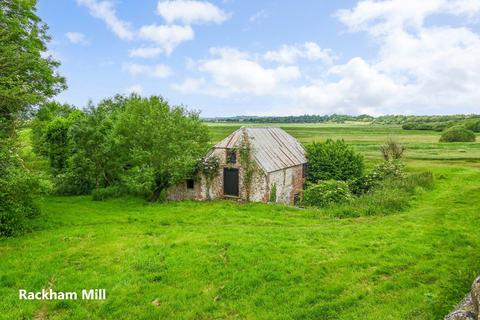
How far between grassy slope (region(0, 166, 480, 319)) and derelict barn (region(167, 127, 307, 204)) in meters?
6.60

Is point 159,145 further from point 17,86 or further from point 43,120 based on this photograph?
point 17,86

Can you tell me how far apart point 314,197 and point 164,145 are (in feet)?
45.1

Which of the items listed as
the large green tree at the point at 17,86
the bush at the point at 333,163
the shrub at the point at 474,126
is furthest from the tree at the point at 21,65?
the shrub at the point at 474,126

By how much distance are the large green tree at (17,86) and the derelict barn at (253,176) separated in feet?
44.5

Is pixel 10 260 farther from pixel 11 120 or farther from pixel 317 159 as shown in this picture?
pixel 317 159

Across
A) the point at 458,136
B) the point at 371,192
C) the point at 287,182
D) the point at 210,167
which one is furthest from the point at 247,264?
the point at 458,136

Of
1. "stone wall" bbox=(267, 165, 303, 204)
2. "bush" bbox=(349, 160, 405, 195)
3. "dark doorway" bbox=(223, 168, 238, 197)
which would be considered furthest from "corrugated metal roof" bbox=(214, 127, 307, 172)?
"bush" bbox=(349, 160, 405, 195)

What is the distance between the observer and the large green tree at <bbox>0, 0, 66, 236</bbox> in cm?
1998

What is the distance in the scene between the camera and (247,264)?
48.6ft

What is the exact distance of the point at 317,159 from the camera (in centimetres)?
4012

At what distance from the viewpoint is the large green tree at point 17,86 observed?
19984 mm

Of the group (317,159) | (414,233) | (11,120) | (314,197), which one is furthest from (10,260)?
(317,159)

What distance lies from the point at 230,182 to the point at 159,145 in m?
7.01

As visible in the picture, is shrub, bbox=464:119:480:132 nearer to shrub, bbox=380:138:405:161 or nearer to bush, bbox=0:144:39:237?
shrub, bbox=380:138:405:161
